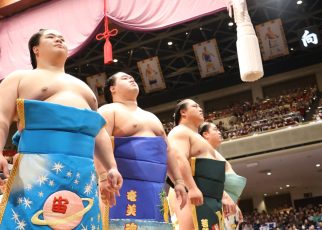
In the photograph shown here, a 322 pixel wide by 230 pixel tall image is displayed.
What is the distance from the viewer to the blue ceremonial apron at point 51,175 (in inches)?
57.4

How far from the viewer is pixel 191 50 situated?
13828 mm

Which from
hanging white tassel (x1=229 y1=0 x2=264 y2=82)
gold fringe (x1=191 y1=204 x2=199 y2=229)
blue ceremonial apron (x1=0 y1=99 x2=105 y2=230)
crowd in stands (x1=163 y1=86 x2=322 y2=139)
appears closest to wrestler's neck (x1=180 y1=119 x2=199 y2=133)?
gold fringe (x1=191 y1=204 x2=199 y2=229)

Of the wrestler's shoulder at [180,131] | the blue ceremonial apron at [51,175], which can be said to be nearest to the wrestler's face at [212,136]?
the wrestler's shoulder at [180,131]

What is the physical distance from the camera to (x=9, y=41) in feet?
15.6

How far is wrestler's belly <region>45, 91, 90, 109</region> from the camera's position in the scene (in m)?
1.66

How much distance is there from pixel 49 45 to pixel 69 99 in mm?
291

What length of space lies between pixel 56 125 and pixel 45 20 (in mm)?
3366

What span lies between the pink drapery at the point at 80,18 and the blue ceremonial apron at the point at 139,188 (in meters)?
2.04

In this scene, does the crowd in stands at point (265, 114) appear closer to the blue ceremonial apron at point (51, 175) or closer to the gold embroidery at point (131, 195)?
the gold embroidery at point (131, 195)

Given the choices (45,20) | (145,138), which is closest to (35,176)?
(145,138)

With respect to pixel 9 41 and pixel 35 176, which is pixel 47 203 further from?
pixel 9 41

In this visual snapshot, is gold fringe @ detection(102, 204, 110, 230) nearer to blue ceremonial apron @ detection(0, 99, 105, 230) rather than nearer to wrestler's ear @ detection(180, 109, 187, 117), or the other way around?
blue ceremonial apron @ detection(0, 99, 105, 230)

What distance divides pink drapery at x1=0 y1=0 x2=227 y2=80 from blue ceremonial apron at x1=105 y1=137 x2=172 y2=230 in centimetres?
204

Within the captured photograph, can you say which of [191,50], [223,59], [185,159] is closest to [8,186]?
[185,159]
